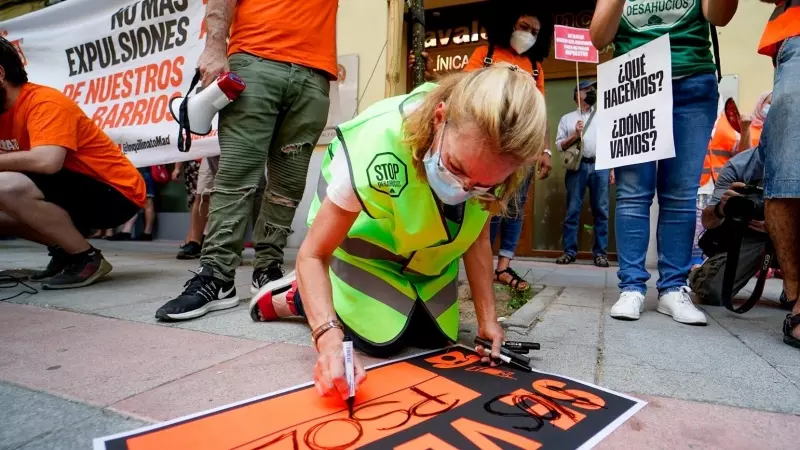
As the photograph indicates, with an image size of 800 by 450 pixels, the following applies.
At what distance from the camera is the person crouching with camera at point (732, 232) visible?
212cm

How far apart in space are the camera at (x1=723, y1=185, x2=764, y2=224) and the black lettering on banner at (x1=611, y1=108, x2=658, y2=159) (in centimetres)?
46

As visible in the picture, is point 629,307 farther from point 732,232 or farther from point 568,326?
point 732,232

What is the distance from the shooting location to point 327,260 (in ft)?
3.67

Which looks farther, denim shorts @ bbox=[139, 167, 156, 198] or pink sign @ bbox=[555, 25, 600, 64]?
denim shorts @ bbox=[139, 167, 156, 198]

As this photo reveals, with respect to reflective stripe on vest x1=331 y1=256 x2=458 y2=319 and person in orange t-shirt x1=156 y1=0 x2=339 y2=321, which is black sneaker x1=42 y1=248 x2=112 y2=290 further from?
reflective stripe on vest x1=331 y1=256 x2=458 y2=319

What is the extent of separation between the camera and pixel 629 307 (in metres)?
1.84

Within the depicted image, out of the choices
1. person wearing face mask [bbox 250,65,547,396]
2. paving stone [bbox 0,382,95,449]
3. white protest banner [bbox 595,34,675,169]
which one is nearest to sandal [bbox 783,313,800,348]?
white protest banner [bbox 595,34,675,169]

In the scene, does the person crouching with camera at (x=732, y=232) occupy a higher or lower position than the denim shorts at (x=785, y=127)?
lower

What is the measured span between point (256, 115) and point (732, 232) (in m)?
2.11

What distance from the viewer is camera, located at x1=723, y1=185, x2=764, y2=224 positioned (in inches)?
73.7

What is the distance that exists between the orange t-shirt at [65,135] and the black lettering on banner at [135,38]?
4.63ft

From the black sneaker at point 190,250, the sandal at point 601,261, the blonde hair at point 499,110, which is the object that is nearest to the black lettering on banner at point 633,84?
the blonde hair at point 499,110

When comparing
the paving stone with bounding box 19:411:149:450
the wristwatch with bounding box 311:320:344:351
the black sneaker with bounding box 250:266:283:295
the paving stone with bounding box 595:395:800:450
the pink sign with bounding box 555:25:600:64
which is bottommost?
the paving stone with bounding box 595:395:800:450

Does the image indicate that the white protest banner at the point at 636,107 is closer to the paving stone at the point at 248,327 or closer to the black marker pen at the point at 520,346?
the black marker pen at the point at 520,346
